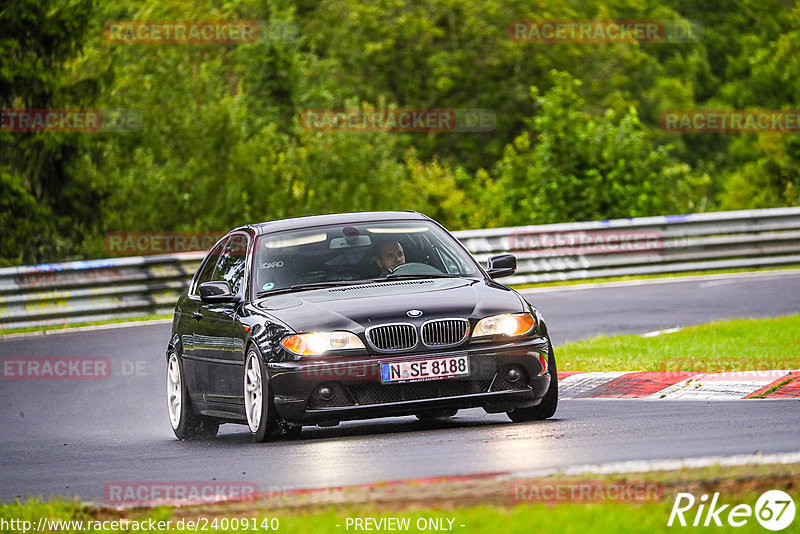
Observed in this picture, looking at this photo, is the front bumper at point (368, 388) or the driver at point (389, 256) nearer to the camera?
the front bumper at point (368, 388)

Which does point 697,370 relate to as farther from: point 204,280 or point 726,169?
point 726,169

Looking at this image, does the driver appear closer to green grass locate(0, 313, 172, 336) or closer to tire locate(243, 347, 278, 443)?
tire locate(243, 347, 278, 443)

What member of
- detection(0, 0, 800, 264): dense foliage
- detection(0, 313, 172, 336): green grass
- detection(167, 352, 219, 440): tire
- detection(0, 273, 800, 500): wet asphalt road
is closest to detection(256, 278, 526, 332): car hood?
detection(0, 273, 800, 500): wet asphalt road

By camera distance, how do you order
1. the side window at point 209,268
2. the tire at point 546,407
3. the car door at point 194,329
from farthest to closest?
the side window at point 209,268, the car door at point 194,329, the tire at point 546,407

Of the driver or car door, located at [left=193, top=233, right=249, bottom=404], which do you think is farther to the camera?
the driver

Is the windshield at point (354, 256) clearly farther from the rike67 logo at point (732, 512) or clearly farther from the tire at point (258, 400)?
the rike67 logo at point (732, 512)

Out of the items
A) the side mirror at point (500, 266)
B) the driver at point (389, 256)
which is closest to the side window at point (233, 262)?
the driver at point (389, 256)

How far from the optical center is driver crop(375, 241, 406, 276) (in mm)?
11047

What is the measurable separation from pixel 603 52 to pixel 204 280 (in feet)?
170

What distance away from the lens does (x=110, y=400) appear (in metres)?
15.1

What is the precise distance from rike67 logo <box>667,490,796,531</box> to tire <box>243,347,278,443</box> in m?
4.22

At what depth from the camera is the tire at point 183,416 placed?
11914mm

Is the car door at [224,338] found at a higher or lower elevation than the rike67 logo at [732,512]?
lower

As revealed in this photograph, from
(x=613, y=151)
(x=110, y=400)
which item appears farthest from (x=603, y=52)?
(x=110, y=400)
